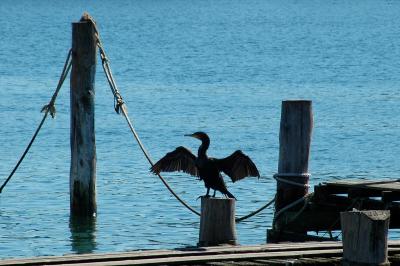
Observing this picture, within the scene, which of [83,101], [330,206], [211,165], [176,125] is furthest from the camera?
[176,125]

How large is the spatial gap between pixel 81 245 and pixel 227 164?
4.69m

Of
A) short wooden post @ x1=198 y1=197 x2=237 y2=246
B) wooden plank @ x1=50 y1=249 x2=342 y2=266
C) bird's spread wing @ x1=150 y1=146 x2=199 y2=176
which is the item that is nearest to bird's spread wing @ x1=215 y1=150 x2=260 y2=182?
bird's spread wing @ x1=150 y1=146 x2=199 y2=176

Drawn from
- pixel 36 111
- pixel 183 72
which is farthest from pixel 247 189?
pixel 183 72

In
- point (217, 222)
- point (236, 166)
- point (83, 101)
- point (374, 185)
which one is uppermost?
point (83, 101)

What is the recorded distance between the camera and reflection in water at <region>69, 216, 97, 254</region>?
17.1 metres

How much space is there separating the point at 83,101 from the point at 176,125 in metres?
17.3

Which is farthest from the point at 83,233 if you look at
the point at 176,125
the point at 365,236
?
the point at 176,125

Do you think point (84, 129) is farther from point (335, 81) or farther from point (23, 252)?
point (335, 81)

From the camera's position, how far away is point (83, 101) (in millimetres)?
16859

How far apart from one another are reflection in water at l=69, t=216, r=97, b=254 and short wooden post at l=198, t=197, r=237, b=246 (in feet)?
17.6

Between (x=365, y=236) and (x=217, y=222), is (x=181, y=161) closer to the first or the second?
(x=217, y=222)

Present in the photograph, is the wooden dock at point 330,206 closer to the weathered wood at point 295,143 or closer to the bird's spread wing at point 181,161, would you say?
the weathered wood at point 295,143

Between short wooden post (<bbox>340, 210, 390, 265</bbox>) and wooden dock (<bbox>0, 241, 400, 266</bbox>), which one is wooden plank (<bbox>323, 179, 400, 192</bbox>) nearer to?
wooden dock (<bbox>0, 241, 400, 266</bbox>)

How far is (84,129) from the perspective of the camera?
16.9 m
